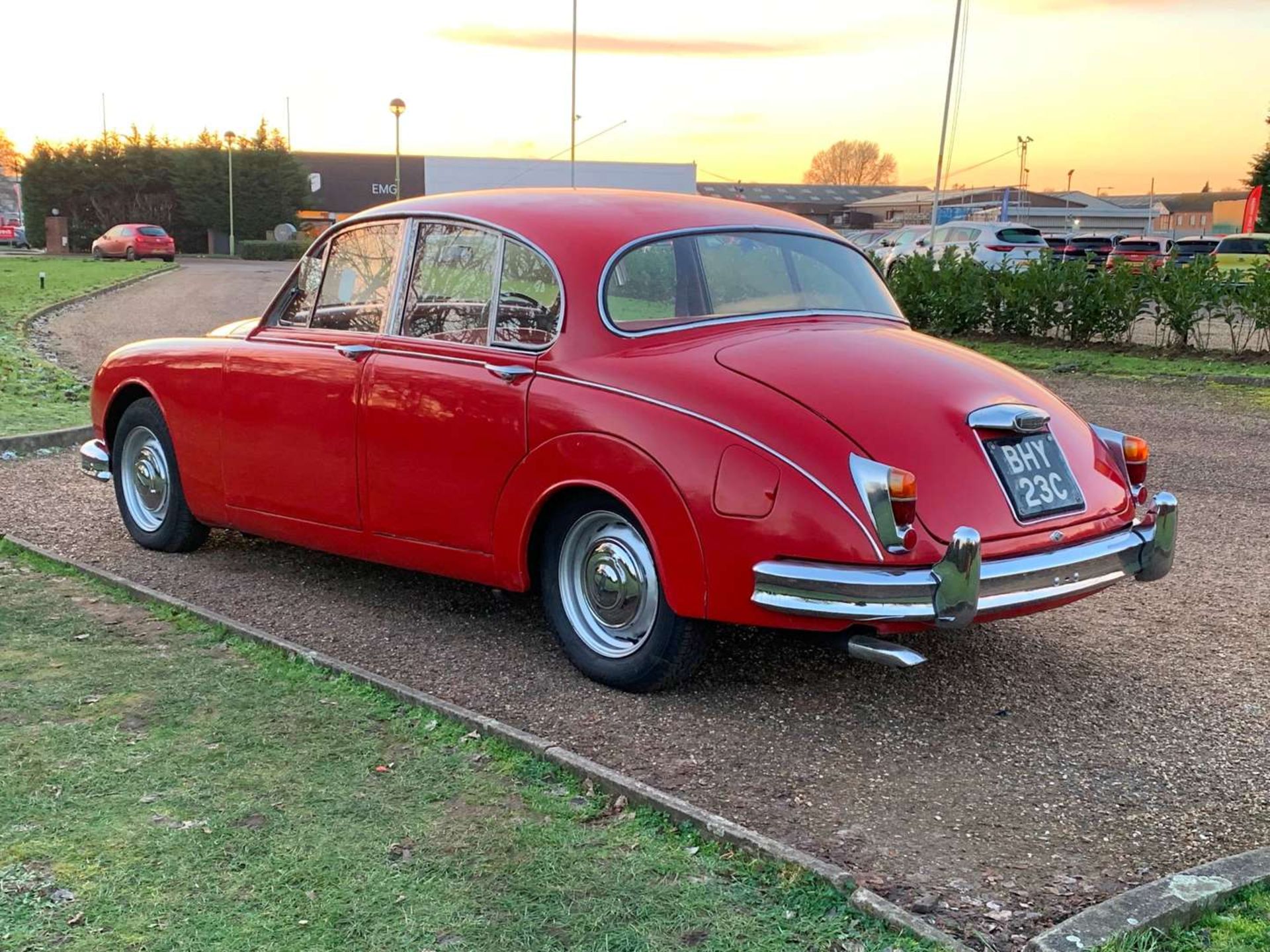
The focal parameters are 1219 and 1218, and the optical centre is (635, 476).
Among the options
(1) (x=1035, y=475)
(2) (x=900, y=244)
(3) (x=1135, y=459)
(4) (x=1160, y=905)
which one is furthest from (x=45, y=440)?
(2) (x=900, y=244)

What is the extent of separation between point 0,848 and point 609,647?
1.99 metres

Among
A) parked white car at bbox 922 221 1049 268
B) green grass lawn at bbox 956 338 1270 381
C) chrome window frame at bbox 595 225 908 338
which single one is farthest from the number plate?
parked white car at bbox 922 221 1049 268

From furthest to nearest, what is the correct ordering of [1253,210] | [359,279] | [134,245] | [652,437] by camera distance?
1. [1253,210]
2. [134,245]
3. [359,279]
4. [652,437]

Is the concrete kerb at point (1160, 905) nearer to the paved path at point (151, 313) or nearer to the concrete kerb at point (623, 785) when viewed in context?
the concrete kerb at point (623, 785)

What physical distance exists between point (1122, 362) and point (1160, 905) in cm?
1195

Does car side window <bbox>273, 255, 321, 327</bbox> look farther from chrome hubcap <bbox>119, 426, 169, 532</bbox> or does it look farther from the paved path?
the paved path

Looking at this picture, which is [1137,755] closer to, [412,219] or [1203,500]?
[412,219]

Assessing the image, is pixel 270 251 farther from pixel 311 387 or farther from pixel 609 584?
pixel 609 584

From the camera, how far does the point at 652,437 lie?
394 centimetres

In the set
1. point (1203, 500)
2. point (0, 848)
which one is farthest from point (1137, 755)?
point (1203, 500)

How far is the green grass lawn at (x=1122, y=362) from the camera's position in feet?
42.7

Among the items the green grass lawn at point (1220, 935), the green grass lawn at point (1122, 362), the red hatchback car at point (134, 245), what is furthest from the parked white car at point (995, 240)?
the red hatchback car at point (134, 245)

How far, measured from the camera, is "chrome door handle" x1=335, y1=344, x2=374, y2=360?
16.3 feet

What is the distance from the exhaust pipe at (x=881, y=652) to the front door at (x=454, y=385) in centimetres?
137
